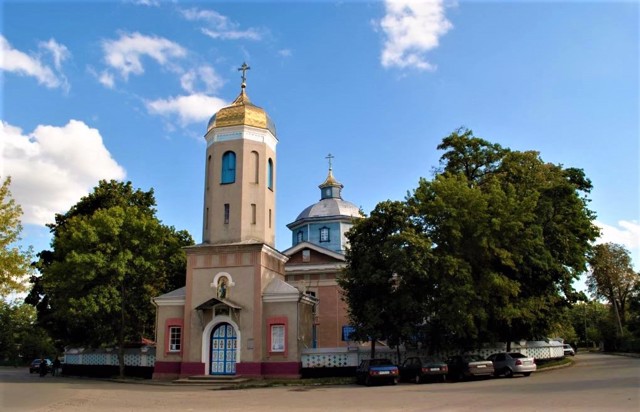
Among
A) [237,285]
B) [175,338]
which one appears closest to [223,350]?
[175,338]

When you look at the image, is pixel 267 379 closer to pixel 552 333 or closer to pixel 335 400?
pixel 335 400

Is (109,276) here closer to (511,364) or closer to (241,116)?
(241,116)

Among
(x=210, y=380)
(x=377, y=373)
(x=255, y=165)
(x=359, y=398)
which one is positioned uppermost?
(x=255, y=165)

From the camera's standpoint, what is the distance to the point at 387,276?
25.6 metres

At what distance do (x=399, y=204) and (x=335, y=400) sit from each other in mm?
11899

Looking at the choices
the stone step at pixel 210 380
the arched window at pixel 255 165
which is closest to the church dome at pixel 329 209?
the arched window at pixel 255 165

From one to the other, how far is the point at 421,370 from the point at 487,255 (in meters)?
6.20

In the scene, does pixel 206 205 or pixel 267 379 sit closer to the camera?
pixel 267 379

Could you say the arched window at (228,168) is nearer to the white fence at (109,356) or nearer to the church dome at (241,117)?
the church dome at (241,117)

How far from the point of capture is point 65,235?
109 ft

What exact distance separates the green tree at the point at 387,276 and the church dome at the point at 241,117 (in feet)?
26.6

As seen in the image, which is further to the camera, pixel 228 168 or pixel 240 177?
pixel 228 168

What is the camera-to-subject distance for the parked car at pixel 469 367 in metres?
24.2

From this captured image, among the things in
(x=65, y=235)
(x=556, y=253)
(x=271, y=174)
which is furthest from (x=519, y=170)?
(x=65, y=235)
